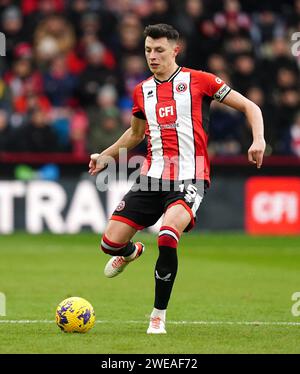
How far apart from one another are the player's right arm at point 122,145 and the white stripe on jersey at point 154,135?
0.30 m

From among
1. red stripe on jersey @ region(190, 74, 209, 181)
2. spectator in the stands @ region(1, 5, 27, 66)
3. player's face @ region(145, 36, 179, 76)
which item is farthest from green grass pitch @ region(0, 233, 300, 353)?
spectator in the stands @ region(1, 5, 27, 66)

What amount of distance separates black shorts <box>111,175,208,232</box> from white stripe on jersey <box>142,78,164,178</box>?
85 mm

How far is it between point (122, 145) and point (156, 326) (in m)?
1.75

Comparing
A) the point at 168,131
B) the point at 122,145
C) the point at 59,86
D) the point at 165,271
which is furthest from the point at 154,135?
the point at 59,86

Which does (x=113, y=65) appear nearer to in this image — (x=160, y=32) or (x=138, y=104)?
(x=138, y=104)

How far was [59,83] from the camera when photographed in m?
19.6

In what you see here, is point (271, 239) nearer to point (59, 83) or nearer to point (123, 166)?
point (123, 166)

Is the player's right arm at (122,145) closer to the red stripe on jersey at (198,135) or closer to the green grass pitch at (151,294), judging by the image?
the red stripe on jersey at (198,135)

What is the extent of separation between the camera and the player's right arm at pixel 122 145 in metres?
9.19

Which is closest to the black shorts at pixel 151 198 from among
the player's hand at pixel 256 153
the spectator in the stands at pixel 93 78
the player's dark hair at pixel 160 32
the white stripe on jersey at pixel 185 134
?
the white stripe on jersey at pixel 185 134

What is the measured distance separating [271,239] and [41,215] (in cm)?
391

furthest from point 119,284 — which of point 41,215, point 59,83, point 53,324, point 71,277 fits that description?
point 59,83

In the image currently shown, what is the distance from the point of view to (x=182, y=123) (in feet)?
28.8

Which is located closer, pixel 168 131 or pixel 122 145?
pixel 168 131
